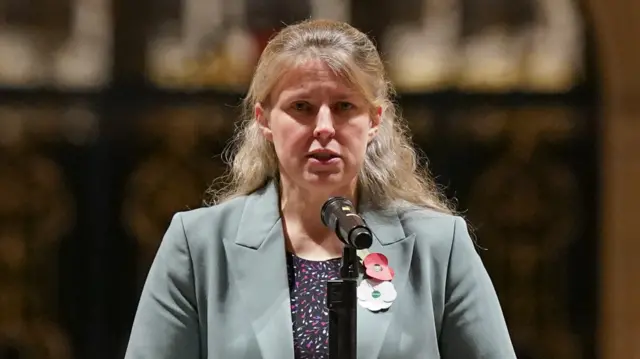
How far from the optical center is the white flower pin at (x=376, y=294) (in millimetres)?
1545

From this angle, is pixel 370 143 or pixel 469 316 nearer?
pixel 469 316

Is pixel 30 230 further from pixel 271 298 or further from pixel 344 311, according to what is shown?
pixel 344 311

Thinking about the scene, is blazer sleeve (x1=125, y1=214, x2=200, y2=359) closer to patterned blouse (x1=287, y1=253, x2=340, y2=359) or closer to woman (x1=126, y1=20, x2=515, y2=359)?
woman (x1=126, y1=20, x2=515, y2=359)

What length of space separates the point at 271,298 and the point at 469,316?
328mm

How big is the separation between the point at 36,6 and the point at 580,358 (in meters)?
2.48

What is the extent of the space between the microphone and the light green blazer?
26 centimetres

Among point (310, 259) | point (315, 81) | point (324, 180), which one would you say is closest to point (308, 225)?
point (310, 259)

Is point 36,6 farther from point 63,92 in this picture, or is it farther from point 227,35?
point 227,35

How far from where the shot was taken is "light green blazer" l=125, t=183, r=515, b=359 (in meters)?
1.53

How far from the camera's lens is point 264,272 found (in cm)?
158

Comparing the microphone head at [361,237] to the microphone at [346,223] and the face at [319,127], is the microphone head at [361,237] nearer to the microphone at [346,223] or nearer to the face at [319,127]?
the microphone at [346,223]

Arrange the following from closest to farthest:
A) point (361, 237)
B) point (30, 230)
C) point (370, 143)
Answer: point (361, 237) < point (370, 143) < point (30, 230)

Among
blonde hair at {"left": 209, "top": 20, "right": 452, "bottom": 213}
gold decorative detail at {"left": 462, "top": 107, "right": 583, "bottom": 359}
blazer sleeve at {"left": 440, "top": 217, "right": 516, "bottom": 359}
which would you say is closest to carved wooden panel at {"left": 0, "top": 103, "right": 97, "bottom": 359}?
gold decorative detail at {"left": 462, "top": 107, "right": 583, "bottom": 359}

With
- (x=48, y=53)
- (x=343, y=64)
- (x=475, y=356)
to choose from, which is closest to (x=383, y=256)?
(x=475, y=356)
